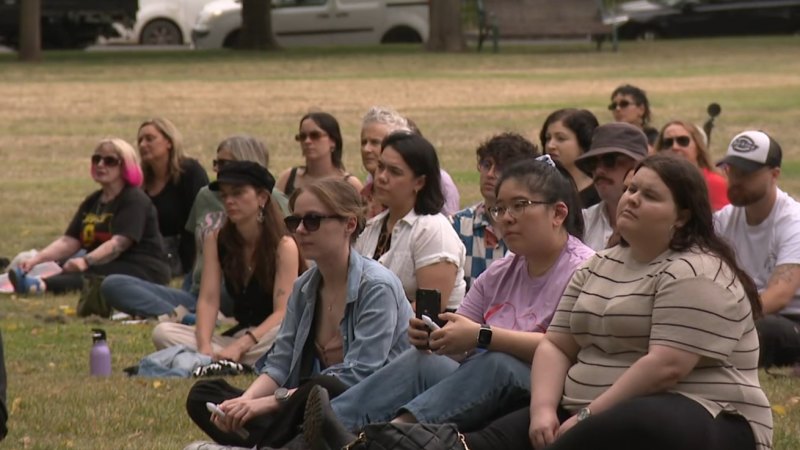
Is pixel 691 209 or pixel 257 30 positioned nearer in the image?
pixel 691 209

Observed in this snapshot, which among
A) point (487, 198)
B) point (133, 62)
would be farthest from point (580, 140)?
point (133, 62)

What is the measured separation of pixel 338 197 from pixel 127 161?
17.5 feet

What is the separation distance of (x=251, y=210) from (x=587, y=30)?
30137 mm

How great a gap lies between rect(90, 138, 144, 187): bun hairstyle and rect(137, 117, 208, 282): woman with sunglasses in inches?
26.1

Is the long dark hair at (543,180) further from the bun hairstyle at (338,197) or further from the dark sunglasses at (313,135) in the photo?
the dark sunglasses at (313,135)

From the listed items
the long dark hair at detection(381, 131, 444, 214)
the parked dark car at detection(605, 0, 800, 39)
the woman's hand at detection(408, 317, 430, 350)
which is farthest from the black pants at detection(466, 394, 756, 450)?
the parked dark car at detection(605, 0, 800, 39)

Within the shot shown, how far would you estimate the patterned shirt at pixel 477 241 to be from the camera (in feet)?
26.0

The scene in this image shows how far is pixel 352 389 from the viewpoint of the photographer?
19.2 feet

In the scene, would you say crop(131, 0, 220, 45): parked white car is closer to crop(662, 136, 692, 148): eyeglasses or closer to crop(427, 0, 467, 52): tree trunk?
crop(427, 0, 467, 52): tree trunk

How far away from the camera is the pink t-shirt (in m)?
5.84

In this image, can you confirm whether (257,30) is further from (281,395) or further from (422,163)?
(281,395)

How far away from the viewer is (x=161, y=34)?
42.1 m

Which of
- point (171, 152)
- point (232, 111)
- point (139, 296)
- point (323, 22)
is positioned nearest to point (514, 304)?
point (139, 296)

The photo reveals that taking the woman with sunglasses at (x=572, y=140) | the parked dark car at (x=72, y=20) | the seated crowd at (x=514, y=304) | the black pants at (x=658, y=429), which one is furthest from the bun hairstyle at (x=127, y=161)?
the parked dark car at (x=72, y=20)
